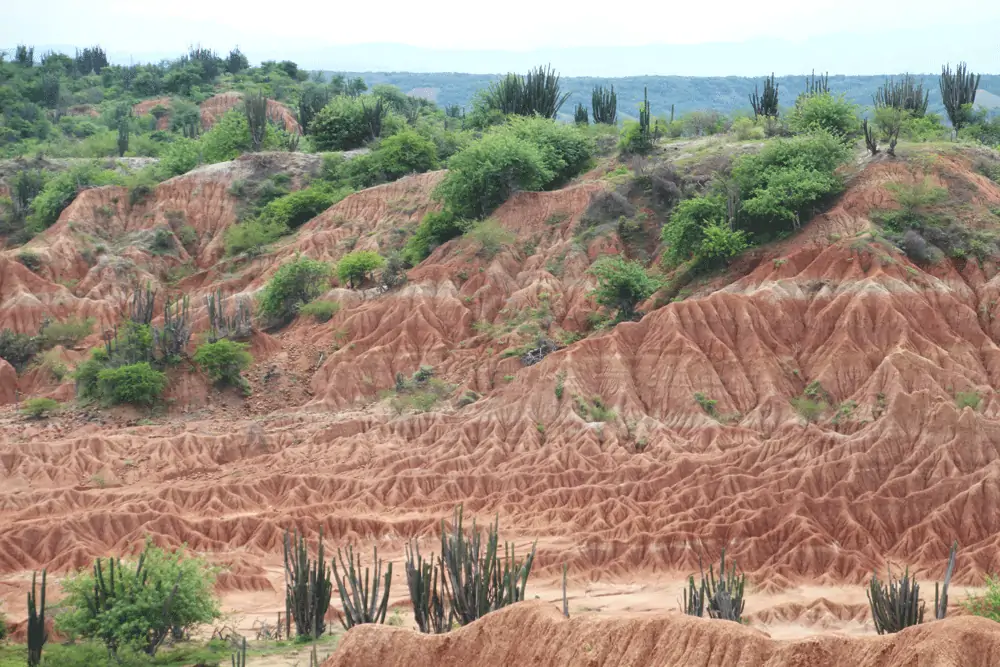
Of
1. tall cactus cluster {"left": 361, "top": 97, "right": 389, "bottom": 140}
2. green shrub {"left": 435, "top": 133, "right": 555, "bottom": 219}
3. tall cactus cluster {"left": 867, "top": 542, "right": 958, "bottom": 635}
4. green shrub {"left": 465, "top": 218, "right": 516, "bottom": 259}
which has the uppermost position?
tall cactus cluster {"left": 361, "top": 97, "right": 389, "bottom": 140}

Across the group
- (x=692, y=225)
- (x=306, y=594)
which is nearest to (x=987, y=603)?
(x=306, y=594)

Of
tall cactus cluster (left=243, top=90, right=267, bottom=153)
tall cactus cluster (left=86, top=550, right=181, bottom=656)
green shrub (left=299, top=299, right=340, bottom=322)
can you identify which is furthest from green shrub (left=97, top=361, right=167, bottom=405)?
tall cactus cluster (left=243, top=90, right=267, bottom=153)

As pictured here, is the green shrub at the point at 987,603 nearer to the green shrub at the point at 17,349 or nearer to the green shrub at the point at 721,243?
the green shrub at the point at 721,243

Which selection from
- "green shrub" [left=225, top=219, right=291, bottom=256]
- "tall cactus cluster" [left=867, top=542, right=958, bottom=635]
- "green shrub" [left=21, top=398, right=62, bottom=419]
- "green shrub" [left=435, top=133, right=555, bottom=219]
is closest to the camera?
"tall cactus cluster" [left=867, top=542, right=958, bottom=635]

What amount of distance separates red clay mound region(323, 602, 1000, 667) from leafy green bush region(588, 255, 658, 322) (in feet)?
87.2

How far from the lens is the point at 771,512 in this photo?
4075 centimetres

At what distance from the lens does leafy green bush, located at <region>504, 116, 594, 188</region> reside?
63875mm

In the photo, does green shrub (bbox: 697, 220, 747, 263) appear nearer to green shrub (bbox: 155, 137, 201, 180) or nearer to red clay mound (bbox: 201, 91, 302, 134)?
green shrub (bbox: 155, 137, 201, 180)

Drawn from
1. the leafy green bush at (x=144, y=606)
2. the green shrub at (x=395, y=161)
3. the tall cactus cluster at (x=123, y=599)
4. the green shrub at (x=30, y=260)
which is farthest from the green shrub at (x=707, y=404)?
the green shrub at (x=30, y=260)

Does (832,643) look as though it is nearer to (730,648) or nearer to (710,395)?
(730,648)

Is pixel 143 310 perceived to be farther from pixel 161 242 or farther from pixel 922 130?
pixel 922 130

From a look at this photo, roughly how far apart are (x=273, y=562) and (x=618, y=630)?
19811 mm

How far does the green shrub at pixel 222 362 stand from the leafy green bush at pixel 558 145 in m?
16.5

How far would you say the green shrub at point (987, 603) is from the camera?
3200cm
